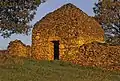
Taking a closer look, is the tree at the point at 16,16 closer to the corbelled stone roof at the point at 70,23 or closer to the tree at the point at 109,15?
the corbelled stone roof at the point at 70,23

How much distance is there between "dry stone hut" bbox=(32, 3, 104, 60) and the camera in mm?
32531

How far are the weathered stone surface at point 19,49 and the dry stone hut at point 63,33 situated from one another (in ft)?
2.73

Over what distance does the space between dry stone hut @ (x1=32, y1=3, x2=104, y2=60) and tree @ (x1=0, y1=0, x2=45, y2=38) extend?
2.46 m

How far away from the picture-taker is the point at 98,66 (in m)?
28.7

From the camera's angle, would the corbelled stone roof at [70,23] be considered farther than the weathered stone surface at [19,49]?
No

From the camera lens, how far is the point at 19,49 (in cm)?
3484

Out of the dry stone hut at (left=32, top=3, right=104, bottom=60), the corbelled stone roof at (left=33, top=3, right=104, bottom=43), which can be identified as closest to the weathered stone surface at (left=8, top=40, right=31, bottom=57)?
the dry stone hut at (left=32, top=3, right=104, bottom=60)

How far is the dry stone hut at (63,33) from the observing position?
3253 cm

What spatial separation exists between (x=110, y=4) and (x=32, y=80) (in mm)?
32154

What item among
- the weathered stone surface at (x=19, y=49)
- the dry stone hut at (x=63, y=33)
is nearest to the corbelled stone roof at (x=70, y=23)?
the dry stone hut at (x=63, y=33)

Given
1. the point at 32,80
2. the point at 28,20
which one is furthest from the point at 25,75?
the point at 28,20

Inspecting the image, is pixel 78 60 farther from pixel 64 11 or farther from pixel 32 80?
pixel 32 80

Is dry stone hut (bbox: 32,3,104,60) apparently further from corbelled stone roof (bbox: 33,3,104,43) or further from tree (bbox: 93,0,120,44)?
tree (bbox: 93,0,120,44)

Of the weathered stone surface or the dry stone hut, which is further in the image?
the weathered stone surface
